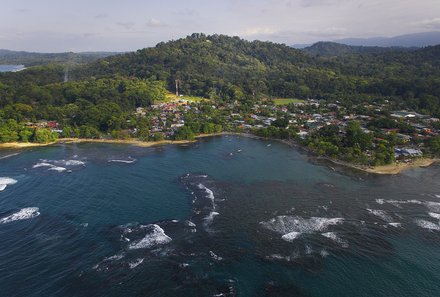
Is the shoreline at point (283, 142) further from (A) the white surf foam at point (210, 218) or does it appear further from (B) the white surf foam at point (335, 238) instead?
(A) the white surf foam at point (210, 218)

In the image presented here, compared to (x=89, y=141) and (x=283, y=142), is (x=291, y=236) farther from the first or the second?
(x=89, y=141)

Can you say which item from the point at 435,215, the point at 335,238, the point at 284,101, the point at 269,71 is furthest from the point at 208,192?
the point at 269,71

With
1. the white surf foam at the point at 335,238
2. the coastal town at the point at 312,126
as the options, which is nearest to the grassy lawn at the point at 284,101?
the coastal town at the point at 312,126

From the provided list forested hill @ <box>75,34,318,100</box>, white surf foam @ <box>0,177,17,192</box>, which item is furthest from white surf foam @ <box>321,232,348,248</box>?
forested hill @ <box>75,34,318,100</box>

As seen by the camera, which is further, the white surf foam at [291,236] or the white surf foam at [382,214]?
the white surf foam at [382,214]

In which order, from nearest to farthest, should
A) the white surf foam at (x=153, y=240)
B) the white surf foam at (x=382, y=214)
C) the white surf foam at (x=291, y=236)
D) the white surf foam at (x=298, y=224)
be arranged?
the white surf foam at (x=153, y=240) → the white surf foam at (x=291, y=236) → the white surf foam at (x=298, y=224) → the white surf foam at (x=382, y=214)

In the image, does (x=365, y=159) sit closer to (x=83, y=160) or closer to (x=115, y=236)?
(x=115, y=236)

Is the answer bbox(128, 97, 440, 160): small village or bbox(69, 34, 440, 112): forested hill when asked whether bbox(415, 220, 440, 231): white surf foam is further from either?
bbox(69, 34, 440, 112): forested hill
